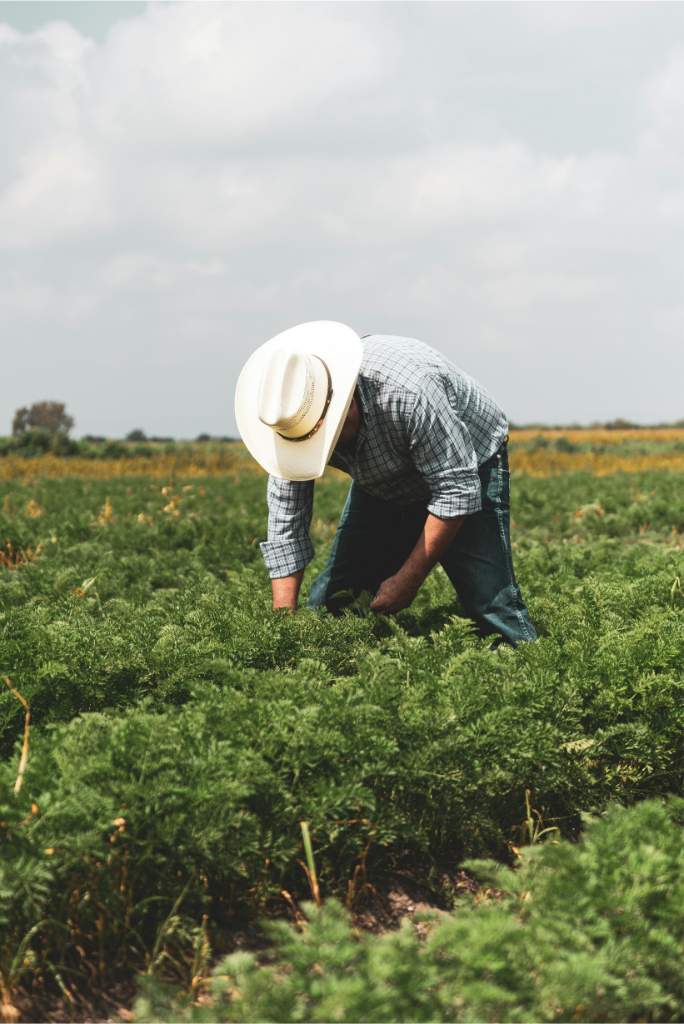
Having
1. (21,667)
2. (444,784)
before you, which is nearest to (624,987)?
(444,784)

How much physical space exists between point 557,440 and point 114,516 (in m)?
33.5

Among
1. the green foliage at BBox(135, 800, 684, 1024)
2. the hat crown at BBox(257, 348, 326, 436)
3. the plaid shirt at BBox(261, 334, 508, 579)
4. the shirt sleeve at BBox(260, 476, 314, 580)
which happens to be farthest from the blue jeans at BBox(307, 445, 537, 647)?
the green foliage at BBox(135, 800, 684, 1024)

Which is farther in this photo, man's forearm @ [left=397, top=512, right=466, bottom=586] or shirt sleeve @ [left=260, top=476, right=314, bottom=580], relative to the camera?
shirt sleeve @ [left=260, top=476, right=314, bottom=580]

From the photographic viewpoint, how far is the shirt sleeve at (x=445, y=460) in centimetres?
343

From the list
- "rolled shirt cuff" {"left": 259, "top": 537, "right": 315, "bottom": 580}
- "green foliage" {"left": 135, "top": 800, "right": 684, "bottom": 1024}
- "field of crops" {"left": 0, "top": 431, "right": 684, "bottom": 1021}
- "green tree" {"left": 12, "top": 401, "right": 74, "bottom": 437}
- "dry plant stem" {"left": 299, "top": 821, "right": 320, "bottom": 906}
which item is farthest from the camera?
"green tree" {"left": 12, "top": 401, "right": 74, "bottom": 437}

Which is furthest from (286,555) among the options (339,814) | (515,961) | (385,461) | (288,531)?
(515,961)

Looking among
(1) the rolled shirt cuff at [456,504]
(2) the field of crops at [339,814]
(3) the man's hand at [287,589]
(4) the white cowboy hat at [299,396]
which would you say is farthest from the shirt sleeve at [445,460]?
(3) the man's hand at [287,589]

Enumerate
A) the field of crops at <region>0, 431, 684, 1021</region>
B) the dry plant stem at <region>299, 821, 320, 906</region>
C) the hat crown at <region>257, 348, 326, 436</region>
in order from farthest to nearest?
the hat crown at <region>257, 348, 326, 436</region>, the dry plant stem at <region>299, 821, 320, 906</region>, the field of crops at <region>0, 431, 684, 1021</region>

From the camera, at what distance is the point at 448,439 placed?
3.45 metres

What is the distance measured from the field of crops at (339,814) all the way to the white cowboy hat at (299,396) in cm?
79

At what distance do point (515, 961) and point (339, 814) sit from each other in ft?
2.87

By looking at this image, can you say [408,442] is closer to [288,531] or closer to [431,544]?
[431,544]

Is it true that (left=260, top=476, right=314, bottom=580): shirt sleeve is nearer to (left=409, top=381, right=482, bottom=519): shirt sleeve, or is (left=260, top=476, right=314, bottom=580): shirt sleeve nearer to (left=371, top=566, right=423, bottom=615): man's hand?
(left=371, top=566, right=423, bottom=615): man's hand

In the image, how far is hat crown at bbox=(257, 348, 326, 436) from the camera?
3240 mm
